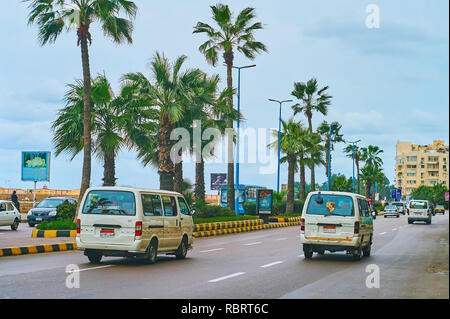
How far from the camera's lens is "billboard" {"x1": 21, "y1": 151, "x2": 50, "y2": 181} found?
45.0 meters

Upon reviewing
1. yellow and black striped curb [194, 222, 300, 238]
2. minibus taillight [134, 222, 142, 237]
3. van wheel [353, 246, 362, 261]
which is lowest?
yellow and black striped curb [194, 222, 300, 238]

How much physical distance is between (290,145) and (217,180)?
24.0 ft

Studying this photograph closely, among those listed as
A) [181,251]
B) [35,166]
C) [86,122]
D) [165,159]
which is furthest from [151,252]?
[35,166]

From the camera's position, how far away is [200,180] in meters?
42.1

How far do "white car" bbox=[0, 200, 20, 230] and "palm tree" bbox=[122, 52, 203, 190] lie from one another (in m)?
7.13

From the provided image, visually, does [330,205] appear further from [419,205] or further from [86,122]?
[419,205]

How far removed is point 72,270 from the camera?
49.7 ft

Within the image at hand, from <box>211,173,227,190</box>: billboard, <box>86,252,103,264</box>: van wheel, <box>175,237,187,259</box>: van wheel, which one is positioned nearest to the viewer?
<box>86,252,103,264</box>: van wheel

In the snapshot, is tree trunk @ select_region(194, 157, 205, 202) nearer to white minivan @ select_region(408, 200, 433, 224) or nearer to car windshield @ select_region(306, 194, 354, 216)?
white minivan @ select_region(408, 200, 433, 224)

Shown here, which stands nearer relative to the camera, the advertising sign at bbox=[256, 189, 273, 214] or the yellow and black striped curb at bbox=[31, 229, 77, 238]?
the yellow and black striped curb at bbox=[31, 229, 77, 238]

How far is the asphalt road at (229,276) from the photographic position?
11.5 m

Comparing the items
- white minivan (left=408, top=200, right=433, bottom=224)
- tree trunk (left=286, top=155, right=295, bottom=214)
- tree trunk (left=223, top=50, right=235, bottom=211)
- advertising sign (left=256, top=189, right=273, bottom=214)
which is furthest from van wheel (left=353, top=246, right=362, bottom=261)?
tree trunk (left=286, top=155, right=295, bottom=214)

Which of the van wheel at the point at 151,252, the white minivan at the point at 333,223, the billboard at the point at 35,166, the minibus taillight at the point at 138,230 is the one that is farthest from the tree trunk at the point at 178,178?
the minibus taillight at the point at 138,230

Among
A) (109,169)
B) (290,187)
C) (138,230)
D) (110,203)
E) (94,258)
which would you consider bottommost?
(94,258)
